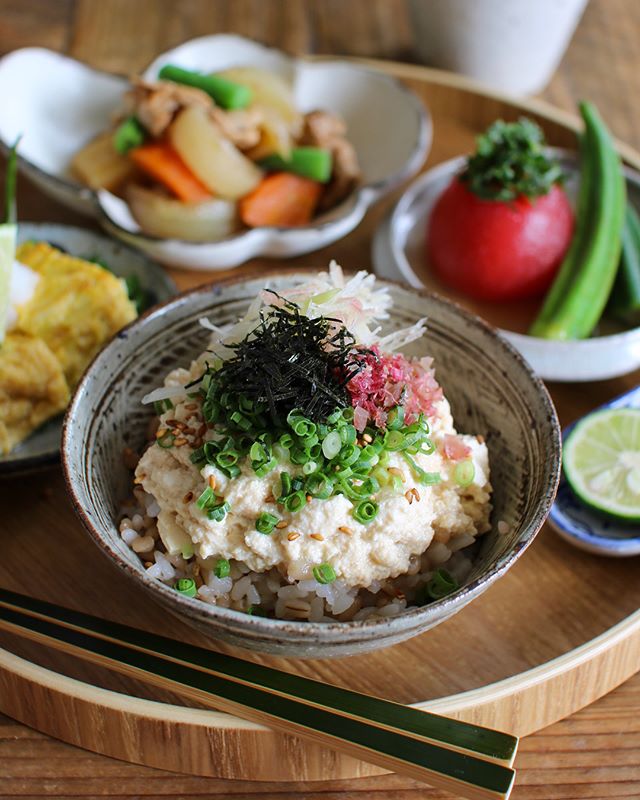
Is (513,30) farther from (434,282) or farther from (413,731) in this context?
(413,731)

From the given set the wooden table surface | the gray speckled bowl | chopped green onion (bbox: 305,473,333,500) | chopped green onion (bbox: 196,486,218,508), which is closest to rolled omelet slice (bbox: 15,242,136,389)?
the gray speckled bowl

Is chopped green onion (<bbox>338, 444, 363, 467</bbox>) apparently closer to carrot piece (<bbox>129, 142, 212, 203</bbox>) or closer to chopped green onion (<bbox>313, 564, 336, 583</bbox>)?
chopped green onion (<bbox>313, 564, 336, 583</bbox>)

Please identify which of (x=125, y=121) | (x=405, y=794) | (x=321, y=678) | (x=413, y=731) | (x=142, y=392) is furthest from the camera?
(x=125, y=121)

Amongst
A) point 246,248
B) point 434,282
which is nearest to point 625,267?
point 434,282

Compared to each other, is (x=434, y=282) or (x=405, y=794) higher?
(x=434, y=282)

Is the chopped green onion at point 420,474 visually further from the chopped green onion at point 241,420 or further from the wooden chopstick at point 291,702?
the wooden chopstick at point 291,702
